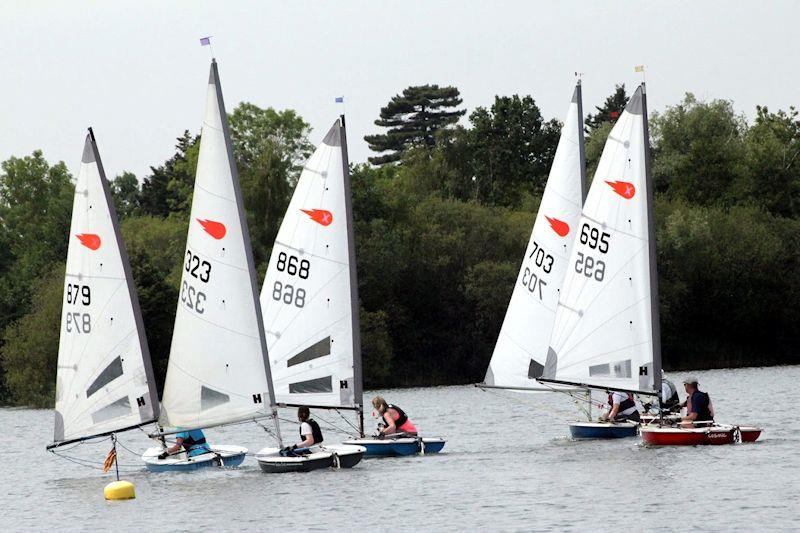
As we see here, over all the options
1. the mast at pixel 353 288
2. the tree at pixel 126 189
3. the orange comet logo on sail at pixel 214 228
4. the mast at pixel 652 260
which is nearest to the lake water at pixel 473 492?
the mast at pixel 353 288

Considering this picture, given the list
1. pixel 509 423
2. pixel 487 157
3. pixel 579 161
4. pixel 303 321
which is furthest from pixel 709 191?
pixel 303 321

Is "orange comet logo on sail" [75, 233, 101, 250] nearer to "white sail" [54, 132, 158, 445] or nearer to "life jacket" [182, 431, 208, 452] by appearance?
"white sail" [54, 132, 158, 445]

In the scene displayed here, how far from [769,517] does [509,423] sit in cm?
2250

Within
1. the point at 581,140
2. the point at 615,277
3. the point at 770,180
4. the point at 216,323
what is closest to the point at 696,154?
the point at 770,180

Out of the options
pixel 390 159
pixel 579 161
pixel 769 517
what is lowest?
pixel 769 517

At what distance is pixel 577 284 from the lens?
3161cm

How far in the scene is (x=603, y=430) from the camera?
33.6 meters

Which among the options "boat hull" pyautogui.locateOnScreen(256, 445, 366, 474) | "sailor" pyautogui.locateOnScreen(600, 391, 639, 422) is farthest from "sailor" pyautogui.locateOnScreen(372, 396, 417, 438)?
"sailor" pyautogui.locateOnScreen(600, 391, 639, 422)

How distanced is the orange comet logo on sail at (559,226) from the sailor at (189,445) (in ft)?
32.9

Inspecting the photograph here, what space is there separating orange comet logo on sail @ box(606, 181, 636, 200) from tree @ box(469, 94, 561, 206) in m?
61.2

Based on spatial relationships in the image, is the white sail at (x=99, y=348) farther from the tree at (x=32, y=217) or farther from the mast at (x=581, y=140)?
the tree at (x=32, y=217)

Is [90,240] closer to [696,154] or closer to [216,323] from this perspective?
[216,323]

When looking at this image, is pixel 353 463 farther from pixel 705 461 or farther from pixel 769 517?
pixel 769 517

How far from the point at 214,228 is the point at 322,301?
14.6 ft
